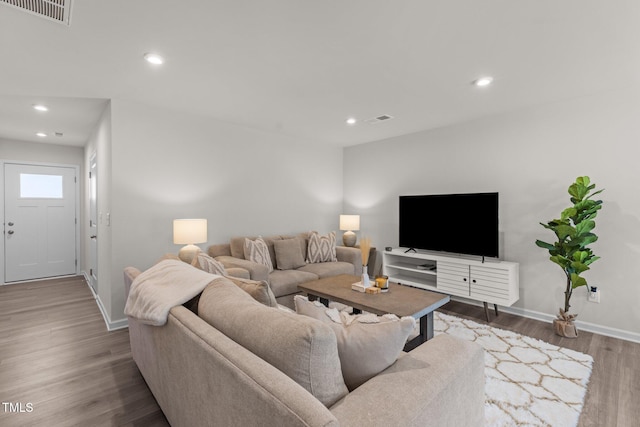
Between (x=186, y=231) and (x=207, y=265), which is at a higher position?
(x=186, y=231)

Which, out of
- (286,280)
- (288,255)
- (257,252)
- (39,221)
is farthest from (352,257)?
(39,221)

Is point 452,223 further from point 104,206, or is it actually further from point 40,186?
point 40,186

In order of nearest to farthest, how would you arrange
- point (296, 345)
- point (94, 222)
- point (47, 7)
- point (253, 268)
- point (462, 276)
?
point (296, 345), point (47, 7), point (253, 268), point (462, 276), point (94, 222)

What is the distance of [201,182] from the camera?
12.9 ft

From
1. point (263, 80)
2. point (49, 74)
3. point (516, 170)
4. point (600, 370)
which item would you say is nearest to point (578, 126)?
point (516, 170)

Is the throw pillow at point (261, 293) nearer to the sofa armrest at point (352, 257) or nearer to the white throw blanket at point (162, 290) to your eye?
the white throw blanket at point (162, 290)

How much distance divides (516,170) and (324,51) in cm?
275

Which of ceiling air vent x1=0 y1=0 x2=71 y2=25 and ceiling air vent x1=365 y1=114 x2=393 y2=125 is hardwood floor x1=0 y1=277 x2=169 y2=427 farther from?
ceiling air vent x1=365 y1=114 x2=393 y2=125

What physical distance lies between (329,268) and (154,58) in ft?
9.61

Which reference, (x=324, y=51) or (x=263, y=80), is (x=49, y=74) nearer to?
(x=263, y=80)

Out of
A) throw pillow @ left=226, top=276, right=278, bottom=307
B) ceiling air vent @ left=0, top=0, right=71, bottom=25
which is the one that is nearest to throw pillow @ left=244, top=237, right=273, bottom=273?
throw pillow @ left=226, top=276, right=278, bottom=307

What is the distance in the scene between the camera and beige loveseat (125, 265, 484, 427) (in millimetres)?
881

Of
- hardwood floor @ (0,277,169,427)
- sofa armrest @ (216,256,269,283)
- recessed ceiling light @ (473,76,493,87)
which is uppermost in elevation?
recessed ceiling light @ (473,76,493,87)

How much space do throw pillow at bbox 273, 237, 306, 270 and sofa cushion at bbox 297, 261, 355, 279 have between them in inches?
4.3
